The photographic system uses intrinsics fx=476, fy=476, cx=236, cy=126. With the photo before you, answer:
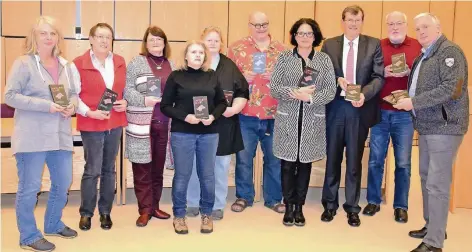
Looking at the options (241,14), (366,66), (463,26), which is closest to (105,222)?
(366,66)

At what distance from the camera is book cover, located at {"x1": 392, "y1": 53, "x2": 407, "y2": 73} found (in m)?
3.65

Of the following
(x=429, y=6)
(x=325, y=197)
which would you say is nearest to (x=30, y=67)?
(x=325, y=197)

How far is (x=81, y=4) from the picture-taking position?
6.05 metres

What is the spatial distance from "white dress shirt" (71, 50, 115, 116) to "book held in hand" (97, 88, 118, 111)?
107 millimetres

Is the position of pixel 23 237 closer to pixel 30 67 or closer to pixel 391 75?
pixel 30 67

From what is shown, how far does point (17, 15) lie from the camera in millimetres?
5781

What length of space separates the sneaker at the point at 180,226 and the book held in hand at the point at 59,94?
119cm

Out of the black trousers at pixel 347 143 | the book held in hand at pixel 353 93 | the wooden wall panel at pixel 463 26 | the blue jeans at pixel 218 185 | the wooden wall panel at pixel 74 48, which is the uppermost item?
the wooden wall panel at pixel 463 26

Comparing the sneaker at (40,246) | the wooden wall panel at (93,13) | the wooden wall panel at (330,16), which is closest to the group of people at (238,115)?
the sneaker at (40,246)

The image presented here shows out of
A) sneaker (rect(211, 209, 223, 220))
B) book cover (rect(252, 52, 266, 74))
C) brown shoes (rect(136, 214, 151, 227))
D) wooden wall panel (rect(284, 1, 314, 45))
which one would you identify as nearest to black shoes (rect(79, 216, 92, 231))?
brown shoes (rect(136, 214, 151, 227))

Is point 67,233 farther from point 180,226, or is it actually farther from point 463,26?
point 463,26

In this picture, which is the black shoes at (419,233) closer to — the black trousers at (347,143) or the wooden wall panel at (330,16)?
the black trousers at (347,143)

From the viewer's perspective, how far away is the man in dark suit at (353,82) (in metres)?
3.70

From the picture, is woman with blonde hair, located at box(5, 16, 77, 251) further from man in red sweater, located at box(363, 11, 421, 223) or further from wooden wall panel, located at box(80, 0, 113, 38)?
wooden wall panel, located at box(80, 0, 113, 38)
